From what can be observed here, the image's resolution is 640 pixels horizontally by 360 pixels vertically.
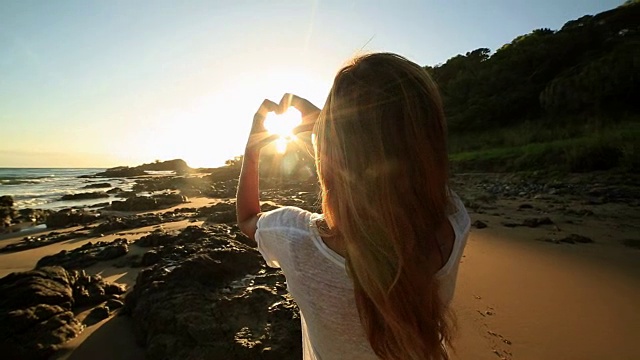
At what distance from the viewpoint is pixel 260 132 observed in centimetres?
124

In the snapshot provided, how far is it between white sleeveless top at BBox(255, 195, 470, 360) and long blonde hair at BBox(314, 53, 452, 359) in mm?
43

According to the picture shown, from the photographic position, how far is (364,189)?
871 mm

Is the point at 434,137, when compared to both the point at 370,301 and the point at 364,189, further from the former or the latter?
the point at 370,301

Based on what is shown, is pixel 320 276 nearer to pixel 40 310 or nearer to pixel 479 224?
pixel 40 310

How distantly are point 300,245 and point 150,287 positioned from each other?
265 cm

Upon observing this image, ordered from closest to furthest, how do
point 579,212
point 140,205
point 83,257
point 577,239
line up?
1. point 577,239
2. point 83,257
3. point 579,212
4. point 140,205

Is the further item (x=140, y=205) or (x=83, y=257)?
(x=140, y=205)

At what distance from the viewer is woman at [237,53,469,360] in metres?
0.86

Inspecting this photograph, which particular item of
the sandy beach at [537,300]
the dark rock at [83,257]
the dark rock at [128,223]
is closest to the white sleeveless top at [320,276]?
the sandy beach at [537,300]

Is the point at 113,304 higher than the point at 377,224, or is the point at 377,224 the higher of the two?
the point at 377,224

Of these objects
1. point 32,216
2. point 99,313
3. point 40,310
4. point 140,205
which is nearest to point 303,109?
point 40,310

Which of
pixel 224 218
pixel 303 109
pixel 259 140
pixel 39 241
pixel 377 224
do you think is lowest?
pixel 39 241

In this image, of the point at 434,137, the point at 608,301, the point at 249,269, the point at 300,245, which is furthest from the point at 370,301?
the point at 608,301

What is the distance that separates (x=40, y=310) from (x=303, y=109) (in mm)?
3205
